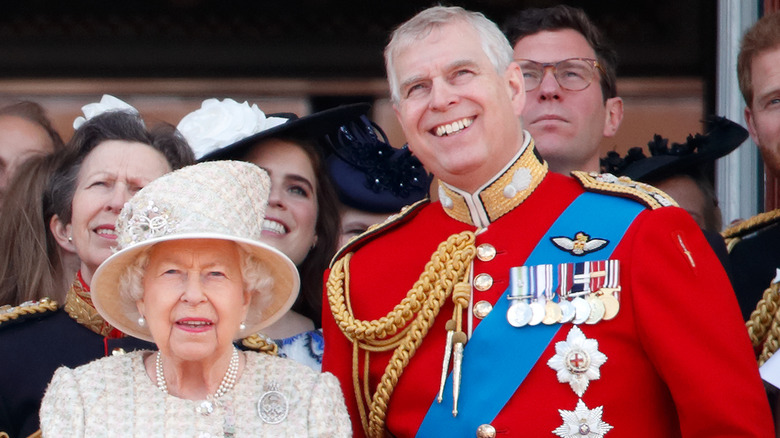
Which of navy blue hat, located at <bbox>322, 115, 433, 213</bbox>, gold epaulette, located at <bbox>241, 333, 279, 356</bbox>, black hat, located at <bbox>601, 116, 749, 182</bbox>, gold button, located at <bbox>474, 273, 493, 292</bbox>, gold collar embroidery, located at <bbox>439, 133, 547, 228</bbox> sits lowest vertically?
gold epaulette, located at <bbox>241, 333, 279, 356</bbox>

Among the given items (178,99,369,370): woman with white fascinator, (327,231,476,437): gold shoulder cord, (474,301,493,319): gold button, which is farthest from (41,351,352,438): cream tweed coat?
(178,99,369,370): woman with white fascinator

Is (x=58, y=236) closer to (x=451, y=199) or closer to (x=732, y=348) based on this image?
(x=451, y=199)

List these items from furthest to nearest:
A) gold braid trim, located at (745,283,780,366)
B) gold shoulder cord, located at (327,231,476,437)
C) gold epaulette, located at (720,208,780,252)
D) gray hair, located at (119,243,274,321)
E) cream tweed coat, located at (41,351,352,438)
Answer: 1. gold epaulette, located at (720,208,780,252)
2. gold braid trim, located at (745,283,780,366)
3. gold shoulder cord, located at (327,231,476,437)
4. gray hair, located at (119,243,274,321)
5. cream tweed coat, located at (41,351,352,438)

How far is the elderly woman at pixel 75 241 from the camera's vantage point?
3336 mm

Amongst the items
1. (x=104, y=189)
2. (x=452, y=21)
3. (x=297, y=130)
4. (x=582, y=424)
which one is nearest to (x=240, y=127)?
(x=297, y=130)

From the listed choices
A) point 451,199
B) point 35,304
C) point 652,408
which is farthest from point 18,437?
point 652,408

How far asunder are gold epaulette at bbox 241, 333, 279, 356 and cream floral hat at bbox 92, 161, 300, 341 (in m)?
0.48

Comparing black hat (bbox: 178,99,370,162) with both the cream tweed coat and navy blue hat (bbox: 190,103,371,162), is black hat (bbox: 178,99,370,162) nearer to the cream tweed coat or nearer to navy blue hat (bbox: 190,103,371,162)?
navy blue hat (bbox: 190,103,371,162)

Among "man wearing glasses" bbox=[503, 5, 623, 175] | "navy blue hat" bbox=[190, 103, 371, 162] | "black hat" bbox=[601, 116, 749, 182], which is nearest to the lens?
"man wearing glasses" bbox=[503, 5, 623, 175]

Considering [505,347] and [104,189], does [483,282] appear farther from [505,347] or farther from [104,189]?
[104,189]

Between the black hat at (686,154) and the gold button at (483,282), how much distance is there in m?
1.07

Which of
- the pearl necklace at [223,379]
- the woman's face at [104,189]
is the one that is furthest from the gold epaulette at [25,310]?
the pearl necklace at [223,379]

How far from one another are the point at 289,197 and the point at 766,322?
4.44 feet

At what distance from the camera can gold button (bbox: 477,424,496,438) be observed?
289 centimetres
